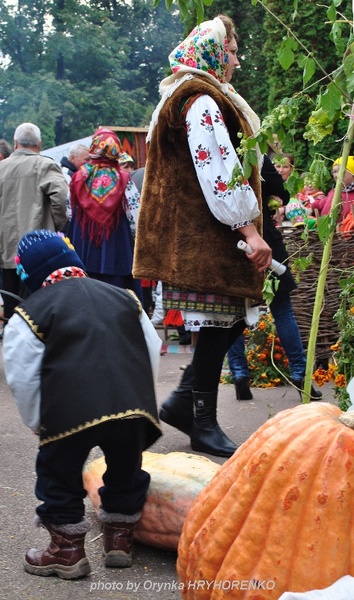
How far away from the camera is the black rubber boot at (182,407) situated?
4703 millimetres

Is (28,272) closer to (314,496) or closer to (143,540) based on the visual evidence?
(143,540)

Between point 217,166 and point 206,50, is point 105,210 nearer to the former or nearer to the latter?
point 206,50

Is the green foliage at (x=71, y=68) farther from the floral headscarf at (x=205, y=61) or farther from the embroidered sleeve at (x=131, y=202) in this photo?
the floral headscarf at (x=205, y=61)

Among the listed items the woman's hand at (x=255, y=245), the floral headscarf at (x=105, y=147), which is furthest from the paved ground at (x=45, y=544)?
the floral headscarf at (x=105, y=147)

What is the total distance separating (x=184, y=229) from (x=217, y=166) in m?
0.35

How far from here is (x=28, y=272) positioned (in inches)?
130

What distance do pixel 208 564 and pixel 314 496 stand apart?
381 mm

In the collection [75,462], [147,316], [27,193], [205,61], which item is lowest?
[75,462]

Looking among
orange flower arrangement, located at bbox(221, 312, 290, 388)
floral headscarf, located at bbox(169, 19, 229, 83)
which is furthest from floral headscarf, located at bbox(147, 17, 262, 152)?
orange flower arrangement, located at bbox(221, 312, 290, 388)

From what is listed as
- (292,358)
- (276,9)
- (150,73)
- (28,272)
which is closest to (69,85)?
(150,73)

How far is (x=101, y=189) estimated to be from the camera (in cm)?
743

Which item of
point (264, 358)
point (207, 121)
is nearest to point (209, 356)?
point (207, 121)

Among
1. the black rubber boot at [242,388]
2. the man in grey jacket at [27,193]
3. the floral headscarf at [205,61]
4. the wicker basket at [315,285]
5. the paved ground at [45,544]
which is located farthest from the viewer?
the man in grey jacket at [27,193]

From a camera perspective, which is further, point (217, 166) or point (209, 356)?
point (209, 356)
